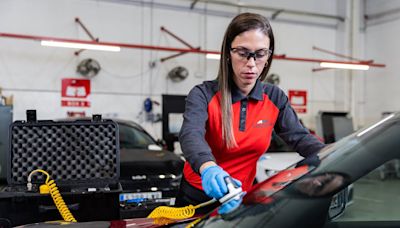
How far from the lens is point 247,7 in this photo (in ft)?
34.0

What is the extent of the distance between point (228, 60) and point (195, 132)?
0.35 metres

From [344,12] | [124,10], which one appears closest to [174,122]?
[124,10]

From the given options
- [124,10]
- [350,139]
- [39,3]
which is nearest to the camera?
[350,139]

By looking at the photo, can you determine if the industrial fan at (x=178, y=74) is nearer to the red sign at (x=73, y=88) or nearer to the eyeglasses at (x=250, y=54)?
the red sign at (x=73, y=88)

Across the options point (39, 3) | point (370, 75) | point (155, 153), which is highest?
point (39, 3)

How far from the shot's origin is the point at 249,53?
→ 1564 mm

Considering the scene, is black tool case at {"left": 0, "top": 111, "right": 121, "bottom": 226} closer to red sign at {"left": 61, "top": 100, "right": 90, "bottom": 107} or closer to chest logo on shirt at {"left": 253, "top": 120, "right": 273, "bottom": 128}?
chest logo on shirt at {"left": 253, "top": 120, "right": 273, "bottom": 128}

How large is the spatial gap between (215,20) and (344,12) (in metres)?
3.85

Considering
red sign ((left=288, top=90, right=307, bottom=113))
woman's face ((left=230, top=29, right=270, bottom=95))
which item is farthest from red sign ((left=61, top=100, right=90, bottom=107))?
woman's face ((left=230, top=29, right=270, bottom=95))

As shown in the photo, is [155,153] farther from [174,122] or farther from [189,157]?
[174,122]

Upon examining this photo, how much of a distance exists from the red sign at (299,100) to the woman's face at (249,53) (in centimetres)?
965

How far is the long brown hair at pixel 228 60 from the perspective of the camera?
158cm

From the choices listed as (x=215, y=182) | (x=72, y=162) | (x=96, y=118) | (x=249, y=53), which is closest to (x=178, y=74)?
(x=96, y=118)

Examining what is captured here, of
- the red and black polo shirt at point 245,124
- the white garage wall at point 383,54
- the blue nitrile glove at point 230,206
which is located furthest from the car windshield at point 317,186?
the white garage wall at point 383,54
